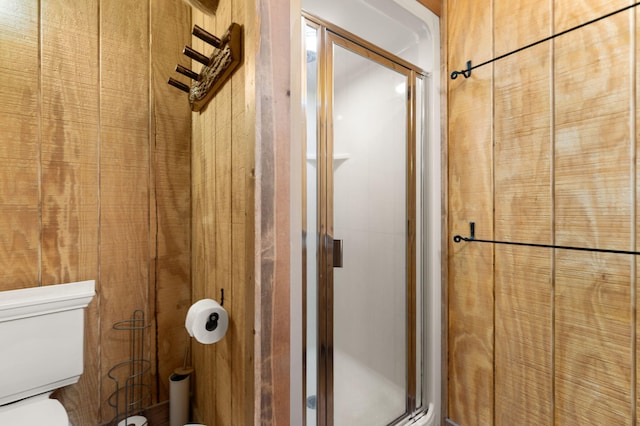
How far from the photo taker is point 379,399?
124cm

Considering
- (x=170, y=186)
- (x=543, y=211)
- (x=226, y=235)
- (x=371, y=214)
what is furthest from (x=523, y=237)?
(x=170, y=186)

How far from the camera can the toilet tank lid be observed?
919 mm

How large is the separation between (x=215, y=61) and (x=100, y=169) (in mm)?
718

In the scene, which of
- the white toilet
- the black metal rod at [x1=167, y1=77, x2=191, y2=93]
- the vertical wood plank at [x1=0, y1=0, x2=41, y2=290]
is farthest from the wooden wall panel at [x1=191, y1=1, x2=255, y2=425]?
the vertical wood plank at [x1=0, y1=0, x2=41, y2=290]

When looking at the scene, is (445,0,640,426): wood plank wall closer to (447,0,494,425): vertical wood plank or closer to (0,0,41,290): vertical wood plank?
(447,0,494,425): vertical wood plank

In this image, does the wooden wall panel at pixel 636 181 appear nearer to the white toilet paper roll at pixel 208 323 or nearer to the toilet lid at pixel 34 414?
the white toilet paper roll at pixel 208 323

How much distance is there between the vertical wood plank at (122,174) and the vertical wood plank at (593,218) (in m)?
1.63

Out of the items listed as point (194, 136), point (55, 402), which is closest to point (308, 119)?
point (194, 136)

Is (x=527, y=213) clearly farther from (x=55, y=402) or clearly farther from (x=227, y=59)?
(x=55, y=402)

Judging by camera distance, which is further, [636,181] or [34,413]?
[34,413]

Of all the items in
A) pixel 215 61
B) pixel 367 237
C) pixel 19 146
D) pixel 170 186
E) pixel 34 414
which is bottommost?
pixel 34 414

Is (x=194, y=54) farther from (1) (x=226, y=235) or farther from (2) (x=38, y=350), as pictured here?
(2) (x=38, y=350)

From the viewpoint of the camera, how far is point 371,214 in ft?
3.91

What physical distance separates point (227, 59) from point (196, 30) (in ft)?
0.46
